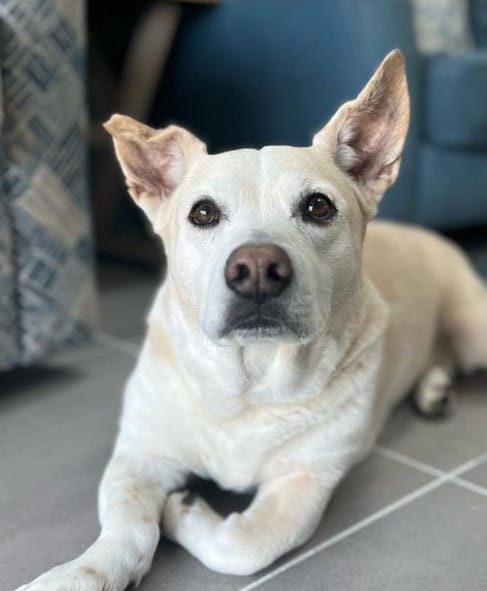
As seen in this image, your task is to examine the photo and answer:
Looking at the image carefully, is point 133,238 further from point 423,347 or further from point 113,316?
point 423,347

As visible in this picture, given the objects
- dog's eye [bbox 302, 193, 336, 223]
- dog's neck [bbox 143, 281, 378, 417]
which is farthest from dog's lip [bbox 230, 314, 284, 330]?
dog's eye [bbox 302, 193, 336, 223]

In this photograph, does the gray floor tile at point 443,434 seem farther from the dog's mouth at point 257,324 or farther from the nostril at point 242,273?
the nostril at point 242,273

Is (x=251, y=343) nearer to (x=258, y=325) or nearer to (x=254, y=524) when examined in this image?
(x=258, y=325)

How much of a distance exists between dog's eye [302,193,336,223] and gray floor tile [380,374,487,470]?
70 centimetres

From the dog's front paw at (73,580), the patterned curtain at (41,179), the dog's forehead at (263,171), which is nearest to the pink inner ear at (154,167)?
the dog's forehead at (263,171)

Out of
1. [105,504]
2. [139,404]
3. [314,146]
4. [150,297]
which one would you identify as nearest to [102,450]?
[139,404]

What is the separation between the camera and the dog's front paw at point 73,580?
1.10m

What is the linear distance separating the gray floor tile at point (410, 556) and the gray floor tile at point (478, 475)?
0.31 ft

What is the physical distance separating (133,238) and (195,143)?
2142 millimetres

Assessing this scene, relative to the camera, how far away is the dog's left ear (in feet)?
4.53

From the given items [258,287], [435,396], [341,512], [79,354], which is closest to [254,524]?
[341,512]

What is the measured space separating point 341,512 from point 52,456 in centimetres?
69

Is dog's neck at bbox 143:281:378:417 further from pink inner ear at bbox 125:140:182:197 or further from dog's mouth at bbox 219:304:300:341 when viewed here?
pink inner ear at bbox 125:140:182:197

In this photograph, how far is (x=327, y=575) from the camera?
1258 mm
